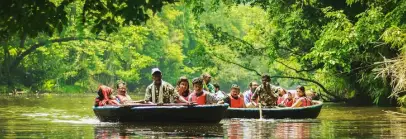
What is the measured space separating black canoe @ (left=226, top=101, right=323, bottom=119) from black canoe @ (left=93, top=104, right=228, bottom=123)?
10.3ft

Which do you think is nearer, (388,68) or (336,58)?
(388,68)

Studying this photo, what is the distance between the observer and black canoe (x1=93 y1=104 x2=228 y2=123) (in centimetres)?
1862

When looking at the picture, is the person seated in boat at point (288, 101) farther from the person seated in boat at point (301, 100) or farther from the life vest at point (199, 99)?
the life vest at point (199, 99)

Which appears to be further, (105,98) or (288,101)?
(288,101)

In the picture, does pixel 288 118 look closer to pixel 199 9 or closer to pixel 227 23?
pixel 199 9

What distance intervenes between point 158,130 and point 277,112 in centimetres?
565

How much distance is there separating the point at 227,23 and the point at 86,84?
27.4m

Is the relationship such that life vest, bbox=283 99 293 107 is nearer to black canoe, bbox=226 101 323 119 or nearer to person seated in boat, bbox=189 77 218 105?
black canoe, bbox=226 101 323 119

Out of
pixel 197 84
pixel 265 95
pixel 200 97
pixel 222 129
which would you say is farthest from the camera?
pixel 265 95

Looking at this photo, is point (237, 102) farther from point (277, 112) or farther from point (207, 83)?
point (277, 112)

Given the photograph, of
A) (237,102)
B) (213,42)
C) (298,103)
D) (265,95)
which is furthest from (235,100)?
(213,42)

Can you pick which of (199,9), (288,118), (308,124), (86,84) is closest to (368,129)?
(308,124)

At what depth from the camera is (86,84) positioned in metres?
63.8

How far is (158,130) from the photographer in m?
17.2
